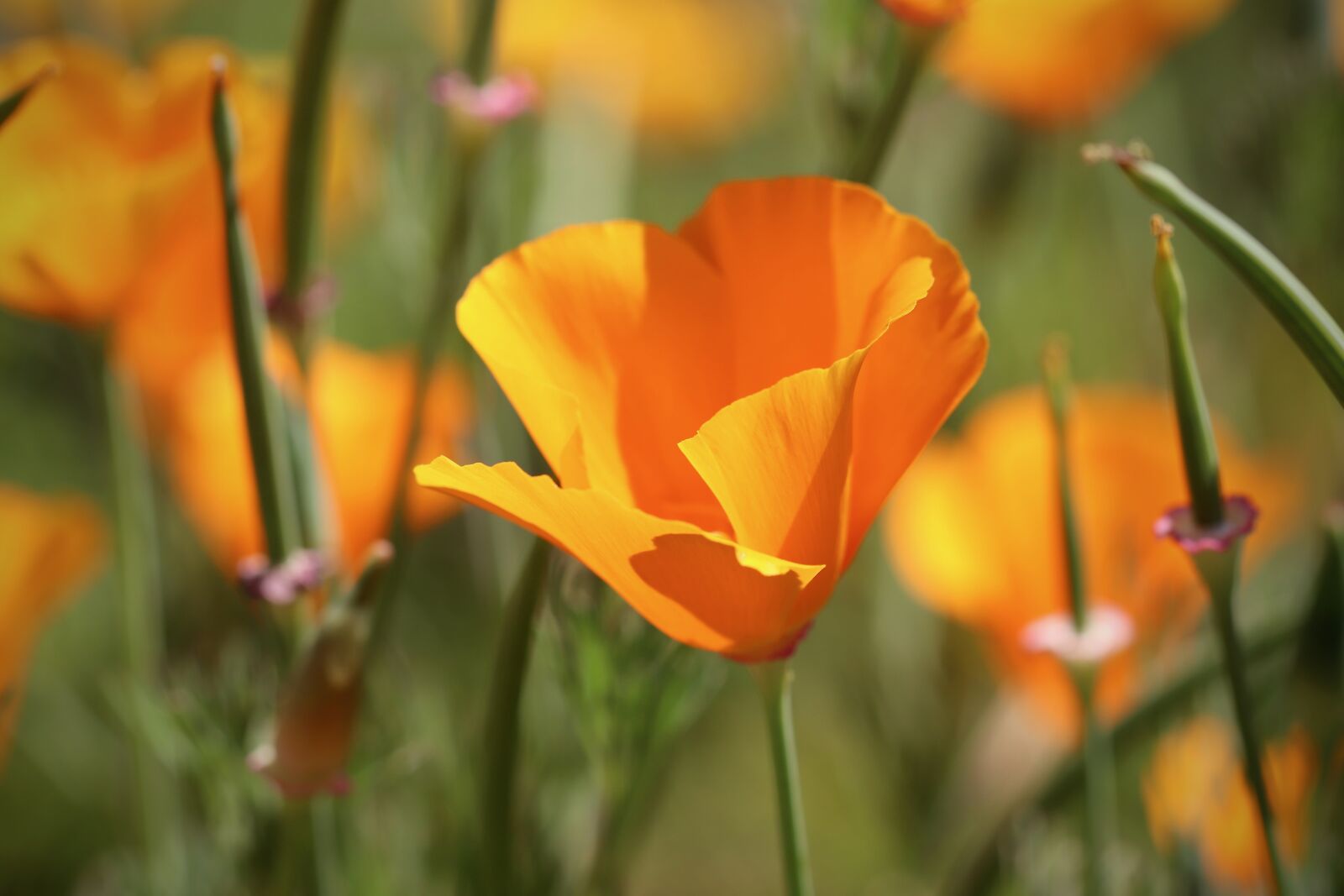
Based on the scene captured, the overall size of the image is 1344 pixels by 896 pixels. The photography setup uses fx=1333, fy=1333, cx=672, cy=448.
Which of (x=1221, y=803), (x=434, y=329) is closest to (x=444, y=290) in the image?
(x=434, y=329)

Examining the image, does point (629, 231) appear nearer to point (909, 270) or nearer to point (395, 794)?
point (909, 270)

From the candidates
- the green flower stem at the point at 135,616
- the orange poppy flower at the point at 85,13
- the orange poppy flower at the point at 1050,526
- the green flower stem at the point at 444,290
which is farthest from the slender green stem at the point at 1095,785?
the orange poppy flower at the point at 85,13

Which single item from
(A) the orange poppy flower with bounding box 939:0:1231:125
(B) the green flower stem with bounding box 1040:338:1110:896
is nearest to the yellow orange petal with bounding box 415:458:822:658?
(B) the green flower stem with bounding box 1040:338:1110:896

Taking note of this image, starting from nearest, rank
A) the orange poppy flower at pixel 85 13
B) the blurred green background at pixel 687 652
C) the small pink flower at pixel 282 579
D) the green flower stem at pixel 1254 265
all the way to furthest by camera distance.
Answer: the green flower stem at pixel 1254 265, the small pink flower at pixel 282 579, the blurred green background at pixel 687 652, the orange poppy flower at pixel 85 13

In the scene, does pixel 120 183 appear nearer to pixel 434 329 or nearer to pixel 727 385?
pixel 434 329

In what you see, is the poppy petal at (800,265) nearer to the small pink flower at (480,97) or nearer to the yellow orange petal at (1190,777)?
the small pink flower at (480,97)

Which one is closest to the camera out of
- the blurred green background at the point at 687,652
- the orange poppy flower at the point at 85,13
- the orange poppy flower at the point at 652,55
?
the blurred green background at the point at 687,652
